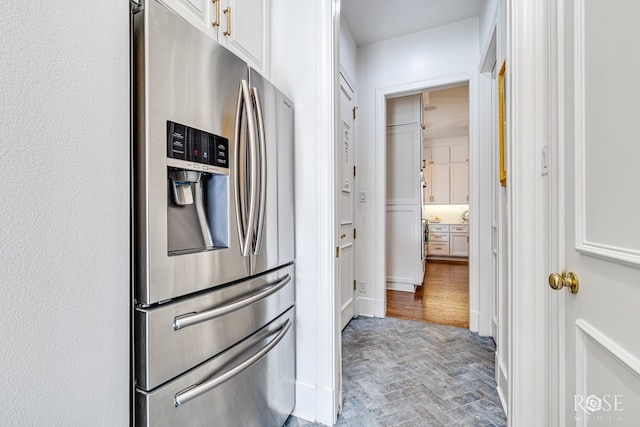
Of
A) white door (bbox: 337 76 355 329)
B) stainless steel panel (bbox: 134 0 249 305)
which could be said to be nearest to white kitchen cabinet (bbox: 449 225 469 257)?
white door (bbox: 337 76 355 329)

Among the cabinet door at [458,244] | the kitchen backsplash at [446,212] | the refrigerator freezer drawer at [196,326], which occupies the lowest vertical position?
the cabinet door at [458,244]

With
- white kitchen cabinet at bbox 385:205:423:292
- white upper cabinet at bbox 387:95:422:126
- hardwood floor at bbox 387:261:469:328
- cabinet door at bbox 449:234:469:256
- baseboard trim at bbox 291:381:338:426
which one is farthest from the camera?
cabinet door at bbox 449:234:469:256

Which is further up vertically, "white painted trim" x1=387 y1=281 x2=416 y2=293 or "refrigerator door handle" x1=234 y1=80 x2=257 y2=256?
"refrigerator door handle" x1=234 y1=80 x2=257 y2=256

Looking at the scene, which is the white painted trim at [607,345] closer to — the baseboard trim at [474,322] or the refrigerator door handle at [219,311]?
the refrigerator door handle at [219,311]

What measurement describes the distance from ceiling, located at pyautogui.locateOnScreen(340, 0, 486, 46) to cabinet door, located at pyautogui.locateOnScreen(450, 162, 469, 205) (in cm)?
451

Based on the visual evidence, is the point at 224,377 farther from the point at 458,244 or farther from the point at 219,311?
the point at 458,244

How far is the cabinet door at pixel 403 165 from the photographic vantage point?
3.68m

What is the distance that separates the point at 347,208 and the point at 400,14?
6.19 ft

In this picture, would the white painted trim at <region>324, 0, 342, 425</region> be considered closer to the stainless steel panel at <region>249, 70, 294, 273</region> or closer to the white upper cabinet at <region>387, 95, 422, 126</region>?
the stainless steel panel at <region>249, 70, 294, 273</region>

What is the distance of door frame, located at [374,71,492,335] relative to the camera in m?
2.50

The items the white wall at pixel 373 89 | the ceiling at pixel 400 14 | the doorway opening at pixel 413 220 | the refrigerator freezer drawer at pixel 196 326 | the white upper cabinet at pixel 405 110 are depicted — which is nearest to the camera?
the refrigerator freezer drawer at pixel 196 326

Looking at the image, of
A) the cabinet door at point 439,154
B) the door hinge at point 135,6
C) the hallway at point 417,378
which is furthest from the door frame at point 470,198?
the cabinet door at point 439,154

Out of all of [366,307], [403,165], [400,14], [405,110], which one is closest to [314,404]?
[366,307]
